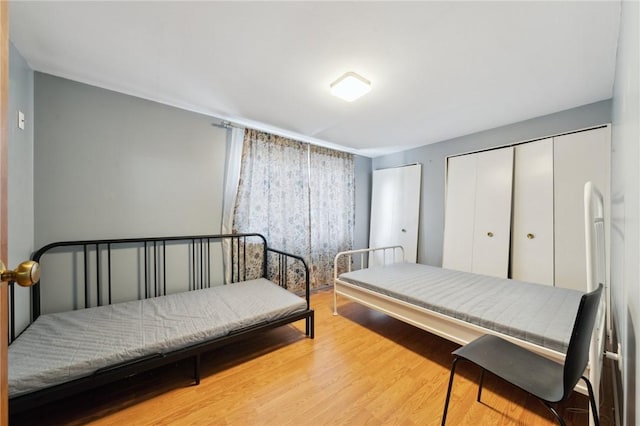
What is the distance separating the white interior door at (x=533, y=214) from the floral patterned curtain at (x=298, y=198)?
218 centimetres

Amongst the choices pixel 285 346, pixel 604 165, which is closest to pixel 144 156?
pixel 285 346

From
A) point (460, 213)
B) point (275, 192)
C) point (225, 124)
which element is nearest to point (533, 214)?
point (460, 213)

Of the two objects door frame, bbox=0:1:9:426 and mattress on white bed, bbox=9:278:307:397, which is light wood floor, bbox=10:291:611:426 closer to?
mattress on white bed, bbox=9:278:307:397

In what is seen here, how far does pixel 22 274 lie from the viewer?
58cm

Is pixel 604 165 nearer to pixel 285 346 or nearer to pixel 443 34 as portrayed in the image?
pixel 443 34

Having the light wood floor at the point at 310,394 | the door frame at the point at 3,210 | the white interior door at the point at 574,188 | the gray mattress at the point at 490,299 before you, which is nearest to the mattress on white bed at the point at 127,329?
the light wood floor at the point at 310,394

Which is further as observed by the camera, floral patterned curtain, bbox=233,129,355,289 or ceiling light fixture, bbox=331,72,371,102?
floral patterned curtain, bbox=233,129,355,289

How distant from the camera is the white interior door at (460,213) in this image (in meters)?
3.06

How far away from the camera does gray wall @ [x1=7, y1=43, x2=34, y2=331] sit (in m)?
1.50

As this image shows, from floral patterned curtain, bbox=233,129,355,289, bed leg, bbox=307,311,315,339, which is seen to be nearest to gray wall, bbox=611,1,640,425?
bed leg, bbox=307,311,315,339

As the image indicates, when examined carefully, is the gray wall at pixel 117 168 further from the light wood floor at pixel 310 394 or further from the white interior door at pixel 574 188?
the white interior door at pixel 574 188

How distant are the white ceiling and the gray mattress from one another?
1.80 m

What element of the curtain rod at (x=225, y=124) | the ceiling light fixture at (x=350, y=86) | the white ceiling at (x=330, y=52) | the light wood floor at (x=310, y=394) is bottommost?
the light wood floor at (x=310, y=394)

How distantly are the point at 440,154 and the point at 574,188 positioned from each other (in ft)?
4.85
